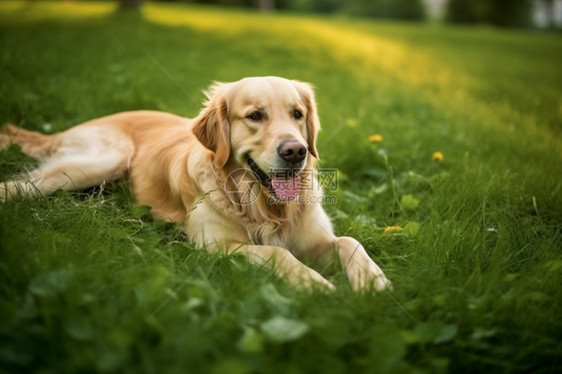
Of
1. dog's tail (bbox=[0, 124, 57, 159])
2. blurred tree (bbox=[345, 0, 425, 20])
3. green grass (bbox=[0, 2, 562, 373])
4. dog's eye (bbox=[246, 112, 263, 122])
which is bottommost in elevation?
green grass (bbox=[0, 2, 562, 373])

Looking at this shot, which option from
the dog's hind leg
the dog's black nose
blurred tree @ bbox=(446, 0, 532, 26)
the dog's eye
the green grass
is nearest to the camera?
the green grass

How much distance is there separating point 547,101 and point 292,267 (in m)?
7.59

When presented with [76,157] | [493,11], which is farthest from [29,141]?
[493,11]

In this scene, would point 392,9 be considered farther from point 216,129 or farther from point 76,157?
point 216,129

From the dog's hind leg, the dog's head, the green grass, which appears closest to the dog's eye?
the dog's head

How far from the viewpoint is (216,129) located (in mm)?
2840


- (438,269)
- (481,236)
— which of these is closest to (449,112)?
(481,236)

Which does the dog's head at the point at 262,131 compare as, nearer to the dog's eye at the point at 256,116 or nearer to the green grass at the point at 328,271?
the dog's eye at the point at 256,116

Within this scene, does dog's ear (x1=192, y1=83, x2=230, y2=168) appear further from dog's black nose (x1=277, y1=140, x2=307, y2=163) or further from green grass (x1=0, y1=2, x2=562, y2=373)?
green grass (x1=0, y1=2, x2=562, y2=373)

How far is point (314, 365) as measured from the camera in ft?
5.22

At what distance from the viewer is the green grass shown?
5.24ft

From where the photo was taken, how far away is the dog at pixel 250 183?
2.54 metres

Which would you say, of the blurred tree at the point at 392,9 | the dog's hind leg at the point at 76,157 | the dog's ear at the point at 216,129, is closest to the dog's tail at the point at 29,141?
the dog's hind leg at the point at 76,157

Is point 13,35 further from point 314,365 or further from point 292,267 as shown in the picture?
point 314,365
